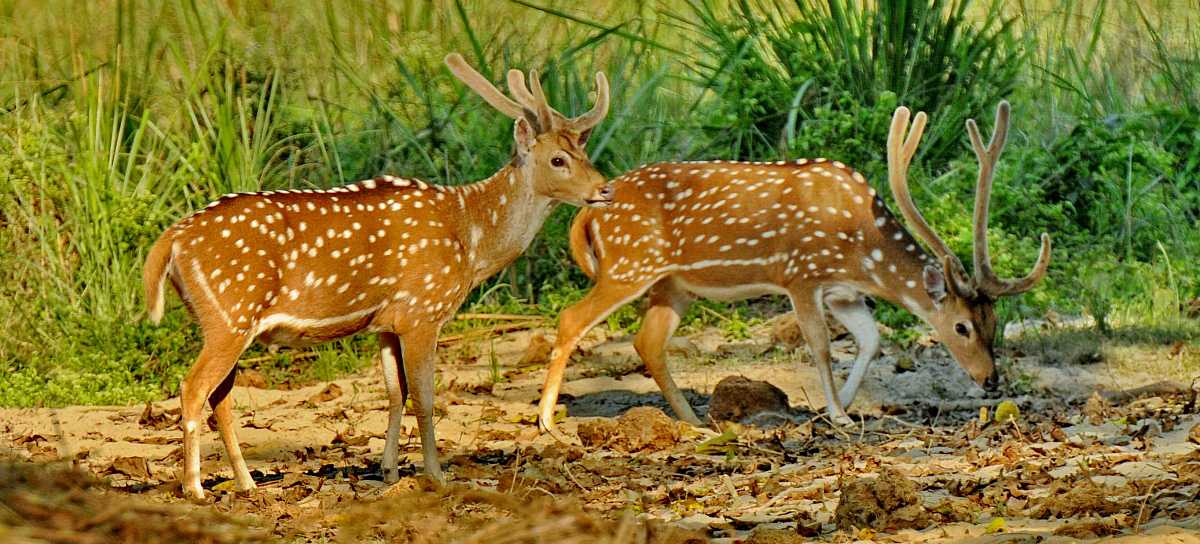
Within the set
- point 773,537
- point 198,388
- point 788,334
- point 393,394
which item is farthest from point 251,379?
point 773,537

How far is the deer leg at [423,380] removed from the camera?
6.76 meters

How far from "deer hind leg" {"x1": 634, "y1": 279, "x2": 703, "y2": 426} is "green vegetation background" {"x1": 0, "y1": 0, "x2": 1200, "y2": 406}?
112 centimetres

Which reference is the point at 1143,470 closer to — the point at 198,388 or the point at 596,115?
the point at 596,115

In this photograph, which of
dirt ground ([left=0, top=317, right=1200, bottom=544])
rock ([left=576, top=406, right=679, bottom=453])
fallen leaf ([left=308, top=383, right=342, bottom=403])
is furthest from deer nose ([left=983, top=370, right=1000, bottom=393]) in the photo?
fallen leaf ([left=308, top=383, right=342, bottom=403])

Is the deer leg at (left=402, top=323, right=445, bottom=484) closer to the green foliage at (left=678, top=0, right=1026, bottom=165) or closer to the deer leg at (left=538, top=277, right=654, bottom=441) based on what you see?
the deer leg at (left=538, top=277, right=654, bottom=441)

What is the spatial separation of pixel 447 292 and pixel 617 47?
17.8 feet

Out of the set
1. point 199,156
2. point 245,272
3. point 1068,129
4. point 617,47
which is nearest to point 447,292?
point 245,272

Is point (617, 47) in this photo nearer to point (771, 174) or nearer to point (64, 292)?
point (771, 174)

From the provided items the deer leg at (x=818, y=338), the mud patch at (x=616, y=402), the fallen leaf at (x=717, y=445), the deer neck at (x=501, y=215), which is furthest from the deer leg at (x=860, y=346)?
the deer neck at (x=501, y=215)

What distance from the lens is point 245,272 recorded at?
6.29 m

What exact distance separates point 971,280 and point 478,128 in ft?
12.0

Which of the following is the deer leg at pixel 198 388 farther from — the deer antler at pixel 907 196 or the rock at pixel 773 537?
the deer antler at pixel 907 196

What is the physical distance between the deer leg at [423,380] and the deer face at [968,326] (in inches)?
115

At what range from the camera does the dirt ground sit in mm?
5113
